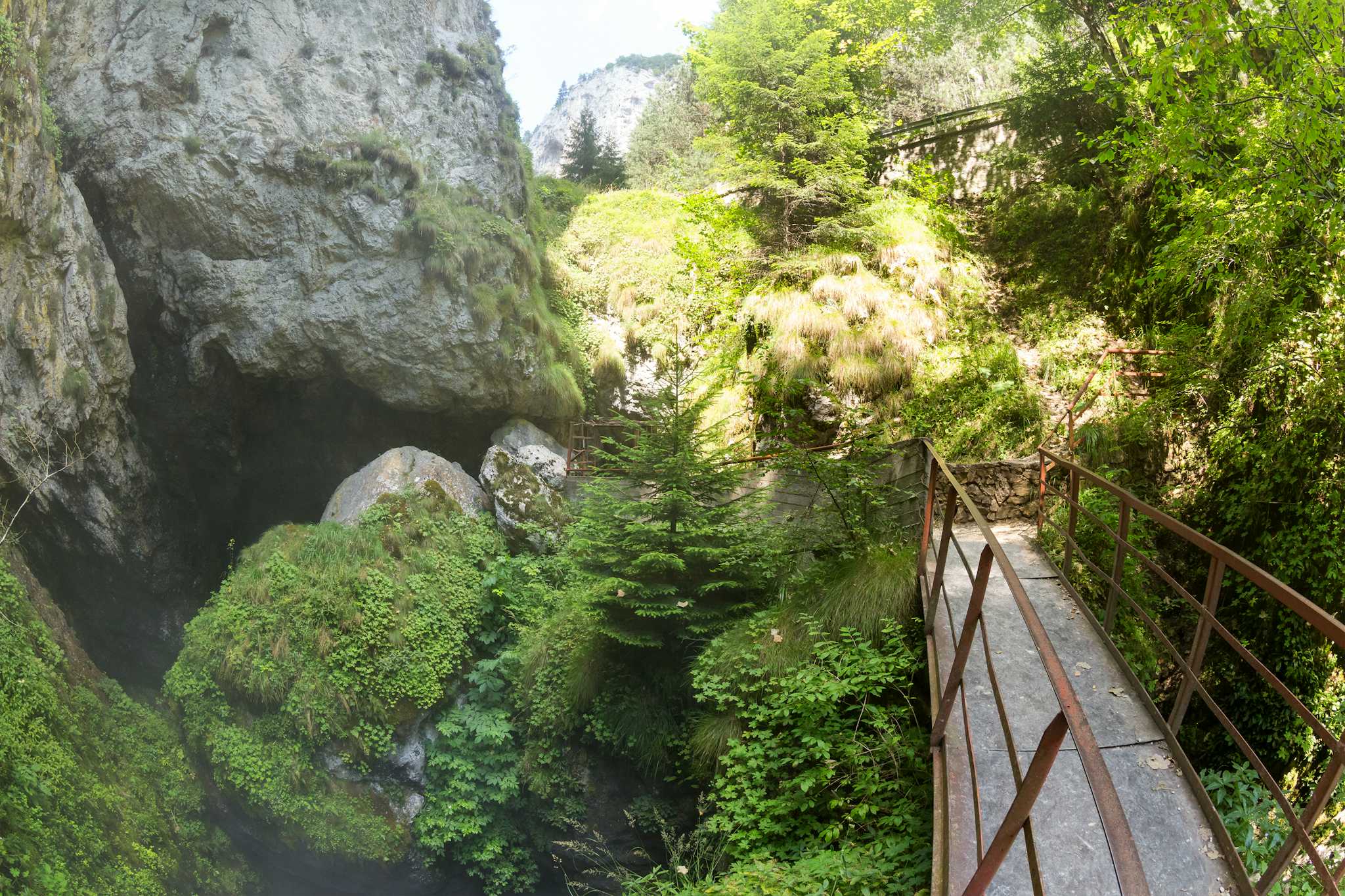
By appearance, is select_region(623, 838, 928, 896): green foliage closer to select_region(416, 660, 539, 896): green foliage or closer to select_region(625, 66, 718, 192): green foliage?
select_region(416, 660, 539, 896): green foliage

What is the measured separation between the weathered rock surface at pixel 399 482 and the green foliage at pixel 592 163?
8.18 meters

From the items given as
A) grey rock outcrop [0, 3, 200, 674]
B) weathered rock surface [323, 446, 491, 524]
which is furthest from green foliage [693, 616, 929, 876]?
grey rock outcrop [0, 3, 200, 674]

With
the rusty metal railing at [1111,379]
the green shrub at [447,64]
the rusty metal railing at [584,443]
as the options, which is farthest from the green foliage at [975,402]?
the green shrub at [447,64]

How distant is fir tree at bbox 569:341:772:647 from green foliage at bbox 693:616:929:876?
104 centimetres

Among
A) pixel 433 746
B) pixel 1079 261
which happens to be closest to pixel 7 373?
pixel 433 746

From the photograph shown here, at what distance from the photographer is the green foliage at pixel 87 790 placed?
6.95m

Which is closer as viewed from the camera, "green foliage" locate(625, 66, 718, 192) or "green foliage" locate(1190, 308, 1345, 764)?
"green foliage" locate(1190, 308, 1345, 764)

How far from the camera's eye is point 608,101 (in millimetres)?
36562

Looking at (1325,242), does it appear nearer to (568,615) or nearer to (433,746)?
(568,615)

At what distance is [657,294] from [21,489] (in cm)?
871

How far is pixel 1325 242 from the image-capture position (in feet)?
17.0

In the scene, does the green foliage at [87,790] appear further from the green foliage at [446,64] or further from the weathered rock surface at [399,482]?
the green foliage at [446,64]

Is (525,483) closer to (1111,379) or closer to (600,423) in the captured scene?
(600,423)

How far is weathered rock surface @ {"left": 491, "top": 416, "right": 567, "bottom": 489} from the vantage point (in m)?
11.2
